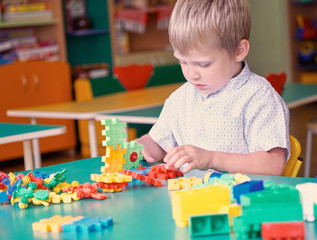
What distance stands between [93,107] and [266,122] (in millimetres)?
1654

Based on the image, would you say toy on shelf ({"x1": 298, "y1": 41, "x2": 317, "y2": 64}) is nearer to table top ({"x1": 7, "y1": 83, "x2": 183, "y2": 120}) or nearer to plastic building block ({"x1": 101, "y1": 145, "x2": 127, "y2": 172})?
table top ({"x1": 7, "y1": 83, "x2": 183, "y2": 120})

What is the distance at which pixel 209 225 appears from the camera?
79 cm

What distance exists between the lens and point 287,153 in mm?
1307

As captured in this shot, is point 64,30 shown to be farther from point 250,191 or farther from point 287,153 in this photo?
point 250,191

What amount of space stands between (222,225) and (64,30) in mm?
4392

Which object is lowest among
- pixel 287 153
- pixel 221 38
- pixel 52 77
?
pixel 52 77

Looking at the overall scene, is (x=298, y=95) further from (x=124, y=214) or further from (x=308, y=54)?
(x=308, y=54)

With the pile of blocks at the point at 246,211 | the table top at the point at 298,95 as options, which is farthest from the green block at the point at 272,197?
the table top at the point at 298,95

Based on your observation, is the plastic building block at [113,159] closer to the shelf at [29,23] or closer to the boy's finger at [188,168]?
the boy's finger at [188,168]

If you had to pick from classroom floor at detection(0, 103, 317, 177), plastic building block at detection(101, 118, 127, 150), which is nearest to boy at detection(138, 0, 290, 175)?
plastic building block at detection(101, 118, 127, 150)

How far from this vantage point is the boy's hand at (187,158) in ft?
3.46

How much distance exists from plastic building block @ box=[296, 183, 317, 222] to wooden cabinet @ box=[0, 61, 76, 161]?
3.55 m

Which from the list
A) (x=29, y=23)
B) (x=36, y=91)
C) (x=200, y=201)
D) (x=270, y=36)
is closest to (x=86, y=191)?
(x=200, y=201)

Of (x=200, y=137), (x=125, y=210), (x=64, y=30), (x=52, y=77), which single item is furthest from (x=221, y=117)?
(x=64, y=30)
